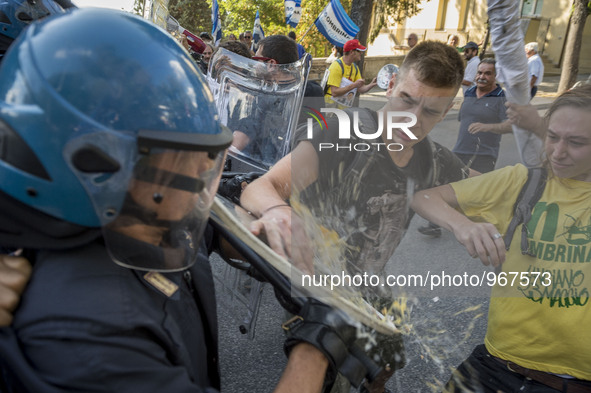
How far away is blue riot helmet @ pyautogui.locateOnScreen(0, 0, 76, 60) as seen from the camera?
9.83 feet

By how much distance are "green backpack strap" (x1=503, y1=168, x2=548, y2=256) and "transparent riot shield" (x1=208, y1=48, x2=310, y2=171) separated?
6.10 ft

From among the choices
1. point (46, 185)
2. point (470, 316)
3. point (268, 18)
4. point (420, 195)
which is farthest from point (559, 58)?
point (46, 185)

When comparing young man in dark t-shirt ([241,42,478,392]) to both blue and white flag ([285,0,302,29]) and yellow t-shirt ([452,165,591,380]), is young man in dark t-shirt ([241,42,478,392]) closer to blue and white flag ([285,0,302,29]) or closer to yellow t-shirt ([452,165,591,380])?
yellow t-shirt ([452,165,591,380])

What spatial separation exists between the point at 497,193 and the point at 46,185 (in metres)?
1.53

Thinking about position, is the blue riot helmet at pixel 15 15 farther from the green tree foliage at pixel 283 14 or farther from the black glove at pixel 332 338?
the green tree foliage at pixel 283 14

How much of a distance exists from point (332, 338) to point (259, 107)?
2.45 m

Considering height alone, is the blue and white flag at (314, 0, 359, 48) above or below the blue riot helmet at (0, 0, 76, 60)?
→ below

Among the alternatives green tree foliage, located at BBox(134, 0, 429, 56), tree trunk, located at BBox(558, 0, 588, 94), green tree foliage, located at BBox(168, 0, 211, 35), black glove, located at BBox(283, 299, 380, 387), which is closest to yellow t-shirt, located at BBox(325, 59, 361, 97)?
black glove, located at BBox(283, 299, 380, 387)

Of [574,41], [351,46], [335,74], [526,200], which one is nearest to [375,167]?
[526,200]

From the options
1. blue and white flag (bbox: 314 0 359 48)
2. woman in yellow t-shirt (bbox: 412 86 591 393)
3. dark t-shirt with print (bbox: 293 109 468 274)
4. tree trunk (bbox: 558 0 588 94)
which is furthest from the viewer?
tree trunk (bbox: 558 0 588 94)

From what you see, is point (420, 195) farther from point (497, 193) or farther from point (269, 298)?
point (269, 298)

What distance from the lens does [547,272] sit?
1.64 metres

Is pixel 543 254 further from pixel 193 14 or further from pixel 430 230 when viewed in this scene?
pixel 193 14

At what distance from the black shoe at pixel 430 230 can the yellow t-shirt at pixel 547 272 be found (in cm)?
17
